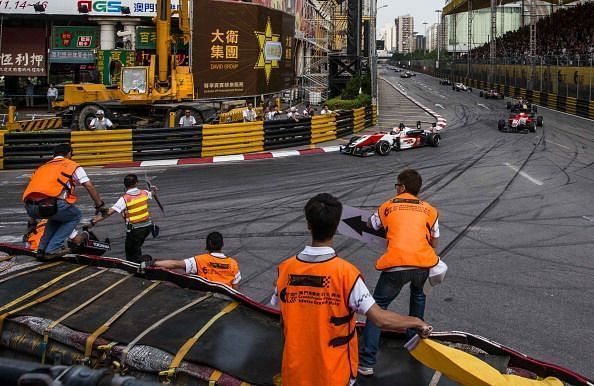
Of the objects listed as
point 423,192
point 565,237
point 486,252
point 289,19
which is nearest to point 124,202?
point 486,252

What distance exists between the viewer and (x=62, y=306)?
5246 mm

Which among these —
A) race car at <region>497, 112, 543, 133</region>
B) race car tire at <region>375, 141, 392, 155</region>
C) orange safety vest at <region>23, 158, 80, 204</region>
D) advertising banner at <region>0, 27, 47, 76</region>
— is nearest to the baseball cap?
orange safety vest at <region>23, 158, 80, 204</region>

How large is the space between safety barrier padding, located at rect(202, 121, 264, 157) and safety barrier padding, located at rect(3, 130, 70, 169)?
4.61 m

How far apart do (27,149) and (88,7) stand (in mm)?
21507

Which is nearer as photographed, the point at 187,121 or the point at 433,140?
the point at 433,140

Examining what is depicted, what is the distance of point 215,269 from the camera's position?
6.09 m

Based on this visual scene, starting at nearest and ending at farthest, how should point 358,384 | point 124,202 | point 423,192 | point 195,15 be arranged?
point 358,384 → point 124,202 → point 423,192 → point 195,15

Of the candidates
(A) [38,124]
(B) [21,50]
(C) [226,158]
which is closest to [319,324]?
(C) [226,158]

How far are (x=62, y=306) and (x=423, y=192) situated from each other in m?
9.58

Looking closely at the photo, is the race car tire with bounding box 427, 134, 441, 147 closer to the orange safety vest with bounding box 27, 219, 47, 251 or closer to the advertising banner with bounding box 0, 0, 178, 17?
the orange safety vest with bounding box 27, 219, 47, 251

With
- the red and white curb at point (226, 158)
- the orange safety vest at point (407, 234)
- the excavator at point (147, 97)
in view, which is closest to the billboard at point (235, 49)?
Result: the excavator at point (147, 97)

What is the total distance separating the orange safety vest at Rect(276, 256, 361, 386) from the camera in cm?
319

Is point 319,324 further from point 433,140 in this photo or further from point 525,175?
point 433,140

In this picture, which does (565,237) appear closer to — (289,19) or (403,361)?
(403,361)
